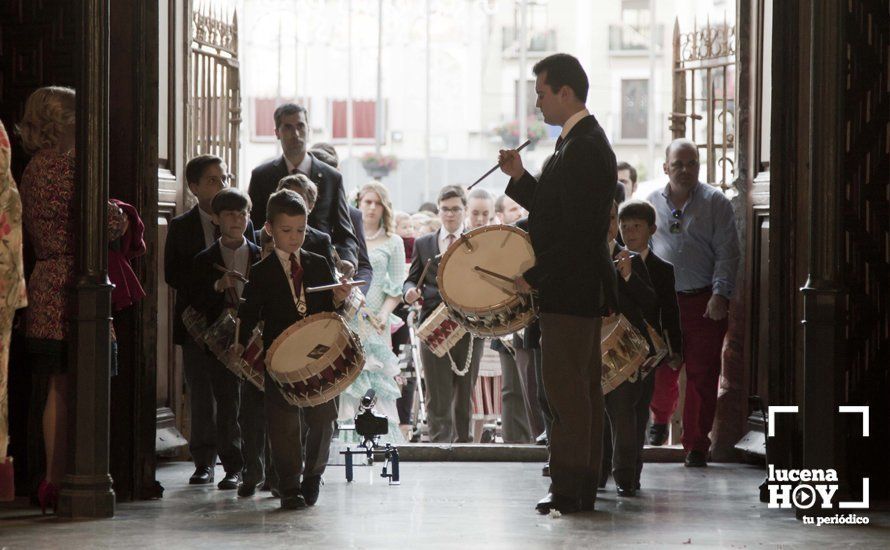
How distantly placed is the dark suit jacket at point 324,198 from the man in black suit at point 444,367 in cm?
125

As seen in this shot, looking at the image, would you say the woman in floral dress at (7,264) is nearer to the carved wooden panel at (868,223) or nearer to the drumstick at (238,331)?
the drumstick at (238,331)

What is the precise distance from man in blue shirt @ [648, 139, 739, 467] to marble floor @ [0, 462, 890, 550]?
0.85m

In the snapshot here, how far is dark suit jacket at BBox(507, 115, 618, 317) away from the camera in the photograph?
19.4 ft

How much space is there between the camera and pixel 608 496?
6711 mm

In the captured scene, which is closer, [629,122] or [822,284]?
[822,284]

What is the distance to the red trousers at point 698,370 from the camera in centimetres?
811

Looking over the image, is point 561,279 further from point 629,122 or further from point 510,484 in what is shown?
point 629,122

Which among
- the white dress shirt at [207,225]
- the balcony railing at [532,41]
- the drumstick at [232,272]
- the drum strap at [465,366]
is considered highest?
the balcony railing at [532,41]

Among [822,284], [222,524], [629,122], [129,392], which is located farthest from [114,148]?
[629,122]

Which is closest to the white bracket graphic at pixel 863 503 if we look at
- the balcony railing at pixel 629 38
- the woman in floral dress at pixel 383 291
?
the woman in floral dress at pixel 383 291

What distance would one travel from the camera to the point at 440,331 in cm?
853

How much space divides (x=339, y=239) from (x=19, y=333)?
76.9 inches

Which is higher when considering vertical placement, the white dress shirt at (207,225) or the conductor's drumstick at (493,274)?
the white dress shirt at (207,225)

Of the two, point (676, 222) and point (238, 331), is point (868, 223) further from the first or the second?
point (238, 331)
